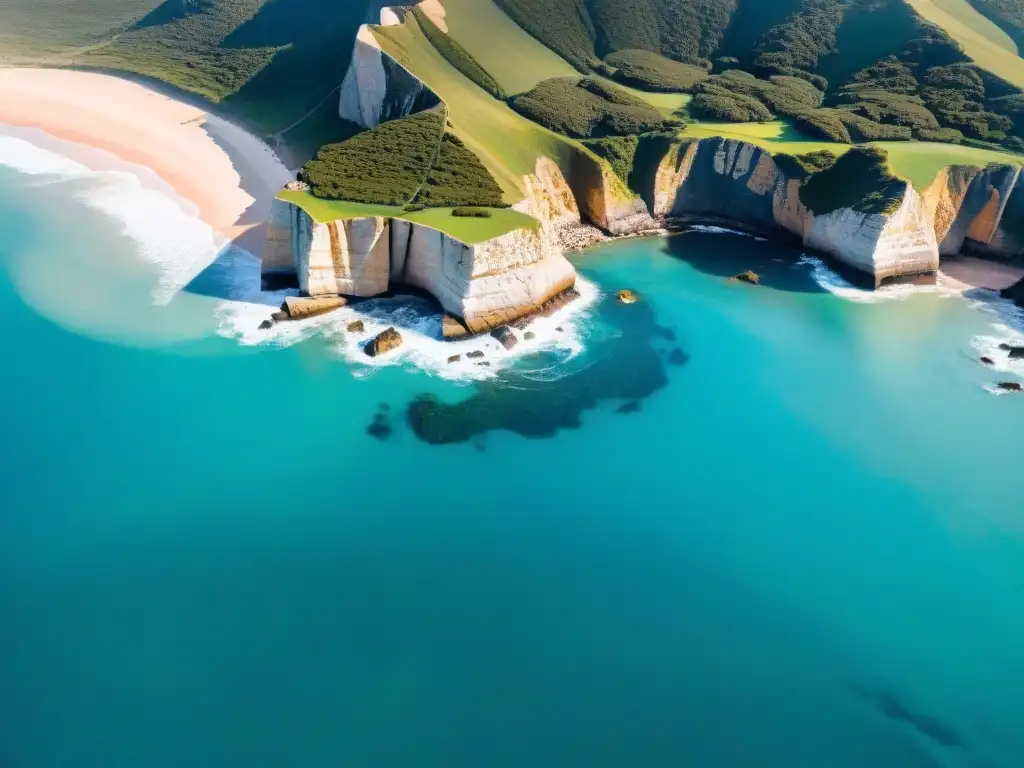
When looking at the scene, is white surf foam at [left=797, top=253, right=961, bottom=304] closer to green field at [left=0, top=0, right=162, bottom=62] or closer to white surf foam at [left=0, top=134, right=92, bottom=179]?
white surf foam at [left=0, top=134, right=92, bottom=179]

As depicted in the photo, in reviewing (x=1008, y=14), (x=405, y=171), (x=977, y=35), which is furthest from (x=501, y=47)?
(x=1008, y=14)

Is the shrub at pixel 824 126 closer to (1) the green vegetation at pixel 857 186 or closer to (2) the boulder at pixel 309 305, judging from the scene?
(1) the green vegetation at pixel 857 186

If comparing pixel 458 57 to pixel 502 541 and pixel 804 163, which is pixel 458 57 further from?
pixel 502 541

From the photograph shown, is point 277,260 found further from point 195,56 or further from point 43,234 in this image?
point 195,56

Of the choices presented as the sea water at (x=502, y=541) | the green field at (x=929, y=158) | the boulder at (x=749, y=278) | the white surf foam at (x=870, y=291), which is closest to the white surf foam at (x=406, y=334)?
the sea water at (x=502, y=541)

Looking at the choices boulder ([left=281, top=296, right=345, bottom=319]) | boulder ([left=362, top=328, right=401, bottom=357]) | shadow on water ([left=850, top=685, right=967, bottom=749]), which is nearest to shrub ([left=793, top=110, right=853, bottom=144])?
boulder ([left=362, top=328, right=401, bottom=357])
